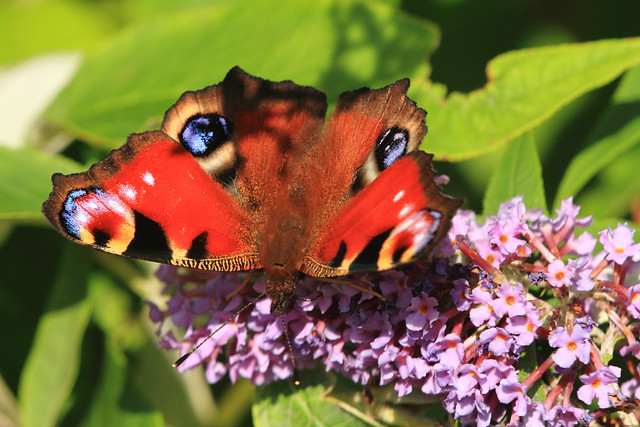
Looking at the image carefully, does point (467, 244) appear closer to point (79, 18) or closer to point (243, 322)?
point (243, 322)

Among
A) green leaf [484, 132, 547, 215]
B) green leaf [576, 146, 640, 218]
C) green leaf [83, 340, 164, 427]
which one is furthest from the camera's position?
green leaf [576, 146, 640, 218]

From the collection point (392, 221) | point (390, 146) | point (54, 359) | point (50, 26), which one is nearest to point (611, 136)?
point (390, 146)

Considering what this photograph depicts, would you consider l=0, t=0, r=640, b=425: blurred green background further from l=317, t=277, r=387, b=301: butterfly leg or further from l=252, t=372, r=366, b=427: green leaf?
l=317, t=277, r=387, b=301: butterfly leg

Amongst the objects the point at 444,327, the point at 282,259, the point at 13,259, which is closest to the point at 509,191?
the point at 444,327

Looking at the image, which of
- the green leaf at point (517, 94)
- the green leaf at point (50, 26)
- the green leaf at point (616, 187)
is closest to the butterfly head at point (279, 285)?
the green leaf at point (517, 94)

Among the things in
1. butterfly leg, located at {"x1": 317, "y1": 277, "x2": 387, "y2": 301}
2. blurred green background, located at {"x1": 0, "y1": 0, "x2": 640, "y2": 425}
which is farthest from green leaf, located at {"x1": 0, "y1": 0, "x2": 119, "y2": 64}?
butterfly leg, located at {"x1": 317, "y1": 277, "x2": 387, "y2": 301}

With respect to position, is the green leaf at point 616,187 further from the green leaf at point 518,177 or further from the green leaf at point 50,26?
the green leaf at point 50,26
